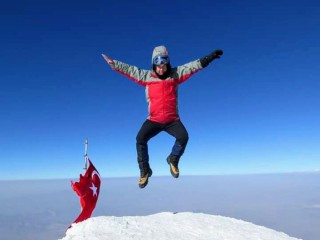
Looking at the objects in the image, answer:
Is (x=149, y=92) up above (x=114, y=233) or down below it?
above

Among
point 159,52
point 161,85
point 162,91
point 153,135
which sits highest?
point 159,52

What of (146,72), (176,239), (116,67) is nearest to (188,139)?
(146,72)

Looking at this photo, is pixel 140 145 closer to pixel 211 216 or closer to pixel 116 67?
pixel 116 67

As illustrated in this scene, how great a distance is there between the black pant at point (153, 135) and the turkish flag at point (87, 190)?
2.81 meters

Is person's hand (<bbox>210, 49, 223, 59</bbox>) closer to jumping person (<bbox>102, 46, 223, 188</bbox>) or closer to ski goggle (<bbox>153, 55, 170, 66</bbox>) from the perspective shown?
jumping person (<bbox>102, 46, 223, 188</bbox>)

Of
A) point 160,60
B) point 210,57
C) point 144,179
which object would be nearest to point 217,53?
point 210,57

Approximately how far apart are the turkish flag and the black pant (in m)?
2.81

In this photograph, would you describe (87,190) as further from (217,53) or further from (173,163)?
(217,53)

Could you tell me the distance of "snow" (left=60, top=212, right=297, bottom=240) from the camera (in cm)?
963

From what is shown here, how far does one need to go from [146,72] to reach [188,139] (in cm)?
207

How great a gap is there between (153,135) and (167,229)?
3.82m

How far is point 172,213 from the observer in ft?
40.8

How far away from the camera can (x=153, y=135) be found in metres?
8.41

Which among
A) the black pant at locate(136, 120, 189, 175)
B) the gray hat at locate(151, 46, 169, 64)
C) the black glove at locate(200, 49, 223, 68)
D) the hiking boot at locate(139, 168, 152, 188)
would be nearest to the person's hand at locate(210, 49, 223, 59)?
the black glove at locate(200, 49, 223, 68)
